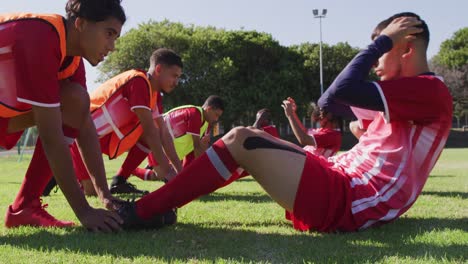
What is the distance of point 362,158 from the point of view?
317 centimetres

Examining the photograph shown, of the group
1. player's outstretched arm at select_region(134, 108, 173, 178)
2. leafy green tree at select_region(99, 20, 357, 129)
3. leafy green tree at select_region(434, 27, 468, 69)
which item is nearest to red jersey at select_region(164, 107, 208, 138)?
player's outstretched arm at select_region(134, 108, 173, 178)

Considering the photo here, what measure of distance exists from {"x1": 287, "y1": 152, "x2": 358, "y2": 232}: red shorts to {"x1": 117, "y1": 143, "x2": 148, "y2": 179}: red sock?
393 cm

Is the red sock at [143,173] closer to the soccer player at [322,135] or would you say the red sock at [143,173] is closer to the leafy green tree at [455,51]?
the soccer player at [322,135]

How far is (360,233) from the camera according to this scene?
125 inches

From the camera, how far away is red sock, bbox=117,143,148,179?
6.72 metres

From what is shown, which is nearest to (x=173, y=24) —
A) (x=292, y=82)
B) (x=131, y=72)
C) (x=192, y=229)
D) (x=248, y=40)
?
(x=248, y=40)

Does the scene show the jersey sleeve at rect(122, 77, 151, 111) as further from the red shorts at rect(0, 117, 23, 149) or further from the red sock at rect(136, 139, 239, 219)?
the red sock at rect(136, 139, 239, 219)

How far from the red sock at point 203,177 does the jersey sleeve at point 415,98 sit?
3.10 ft

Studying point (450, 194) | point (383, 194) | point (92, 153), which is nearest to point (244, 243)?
point (383, 194)

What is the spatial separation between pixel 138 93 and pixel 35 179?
218 centimetres

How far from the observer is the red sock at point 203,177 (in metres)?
2.97

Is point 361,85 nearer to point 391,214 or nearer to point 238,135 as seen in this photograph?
point 238,135

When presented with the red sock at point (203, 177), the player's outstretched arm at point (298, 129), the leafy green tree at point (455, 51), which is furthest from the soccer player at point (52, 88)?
the leafy green tree at point (455, 51)

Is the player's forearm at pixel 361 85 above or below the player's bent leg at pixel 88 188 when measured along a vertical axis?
above
